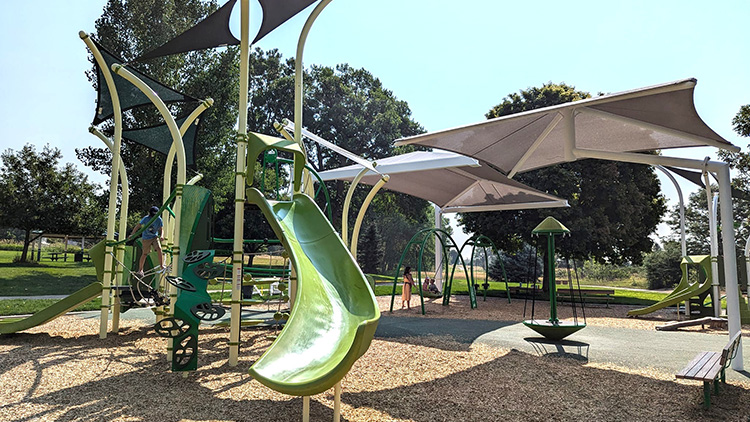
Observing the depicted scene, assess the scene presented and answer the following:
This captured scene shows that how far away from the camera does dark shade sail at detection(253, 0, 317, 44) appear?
19.9ft

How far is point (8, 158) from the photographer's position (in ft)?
81.4

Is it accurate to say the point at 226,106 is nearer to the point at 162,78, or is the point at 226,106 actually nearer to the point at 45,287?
the point at 162,78

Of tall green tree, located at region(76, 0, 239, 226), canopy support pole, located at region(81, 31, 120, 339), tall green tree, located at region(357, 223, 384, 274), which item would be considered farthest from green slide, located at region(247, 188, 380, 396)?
tall green tree, located at region(357, 223, 384, 274)

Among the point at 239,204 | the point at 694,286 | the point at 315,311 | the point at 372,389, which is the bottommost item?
the point at 372,389

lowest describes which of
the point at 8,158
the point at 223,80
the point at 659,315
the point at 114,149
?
the point at 659,315

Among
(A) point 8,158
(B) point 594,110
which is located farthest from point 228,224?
(B) point 594,110

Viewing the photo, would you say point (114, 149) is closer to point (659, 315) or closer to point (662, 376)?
point (662, 376)

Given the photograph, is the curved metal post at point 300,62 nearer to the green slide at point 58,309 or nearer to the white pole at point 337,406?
the white pole at point 337,406

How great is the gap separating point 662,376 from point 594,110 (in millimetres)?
3584

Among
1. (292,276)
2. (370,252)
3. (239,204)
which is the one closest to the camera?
(239,204)

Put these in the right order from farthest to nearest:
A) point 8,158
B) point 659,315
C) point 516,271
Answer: point 516,271, point 8,158, point 659,315

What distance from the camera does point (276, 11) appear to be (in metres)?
6.14

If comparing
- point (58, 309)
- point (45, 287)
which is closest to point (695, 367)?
point (58, 309)

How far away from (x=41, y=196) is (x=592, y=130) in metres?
26.6
